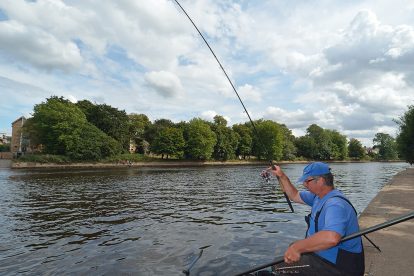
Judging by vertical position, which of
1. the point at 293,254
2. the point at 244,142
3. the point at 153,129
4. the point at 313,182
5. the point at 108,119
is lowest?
the point at 293,254

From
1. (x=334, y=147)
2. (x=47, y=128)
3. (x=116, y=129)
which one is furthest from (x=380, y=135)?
(x=47, y=128)

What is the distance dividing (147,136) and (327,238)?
4558 inches

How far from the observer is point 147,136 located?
11738 cm

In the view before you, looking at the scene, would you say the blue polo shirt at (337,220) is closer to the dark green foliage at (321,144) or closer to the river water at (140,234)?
the river water at (140,234)

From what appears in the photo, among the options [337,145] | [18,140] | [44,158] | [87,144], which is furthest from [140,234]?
[337,145]

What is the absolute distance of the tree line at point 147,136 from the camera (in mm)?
79106

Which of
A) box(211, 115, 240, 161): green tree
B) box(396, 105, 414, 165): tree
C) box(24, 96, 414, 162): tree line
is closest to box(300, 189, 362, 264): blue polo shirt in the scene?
box(24, 96, 414, 162): tree line

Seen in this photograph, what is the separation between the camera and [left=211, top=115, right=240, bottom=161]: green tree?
11812 centimetres

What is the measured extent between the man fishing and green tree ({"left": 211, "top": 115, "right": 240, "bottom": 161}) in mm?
112703

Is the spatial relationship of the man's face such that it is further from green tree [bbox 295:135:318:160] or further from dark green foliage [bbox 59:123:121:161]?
green tree [bbox 295:135:318:160]

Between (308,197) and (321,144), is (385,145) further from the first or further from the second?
→ (308,197)

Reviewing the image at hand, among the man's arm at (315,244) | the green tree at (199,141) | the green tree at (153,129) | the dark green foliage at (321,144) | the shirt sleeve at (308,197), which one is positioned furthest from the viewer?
the dark green foliage at (321,144)

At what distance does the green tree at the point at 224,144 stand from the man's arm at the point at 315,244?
11331cm

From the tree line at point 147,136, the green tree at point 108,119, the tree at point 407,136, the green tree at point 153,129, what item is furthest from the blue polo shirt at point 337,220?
the green tree at point 153,129
